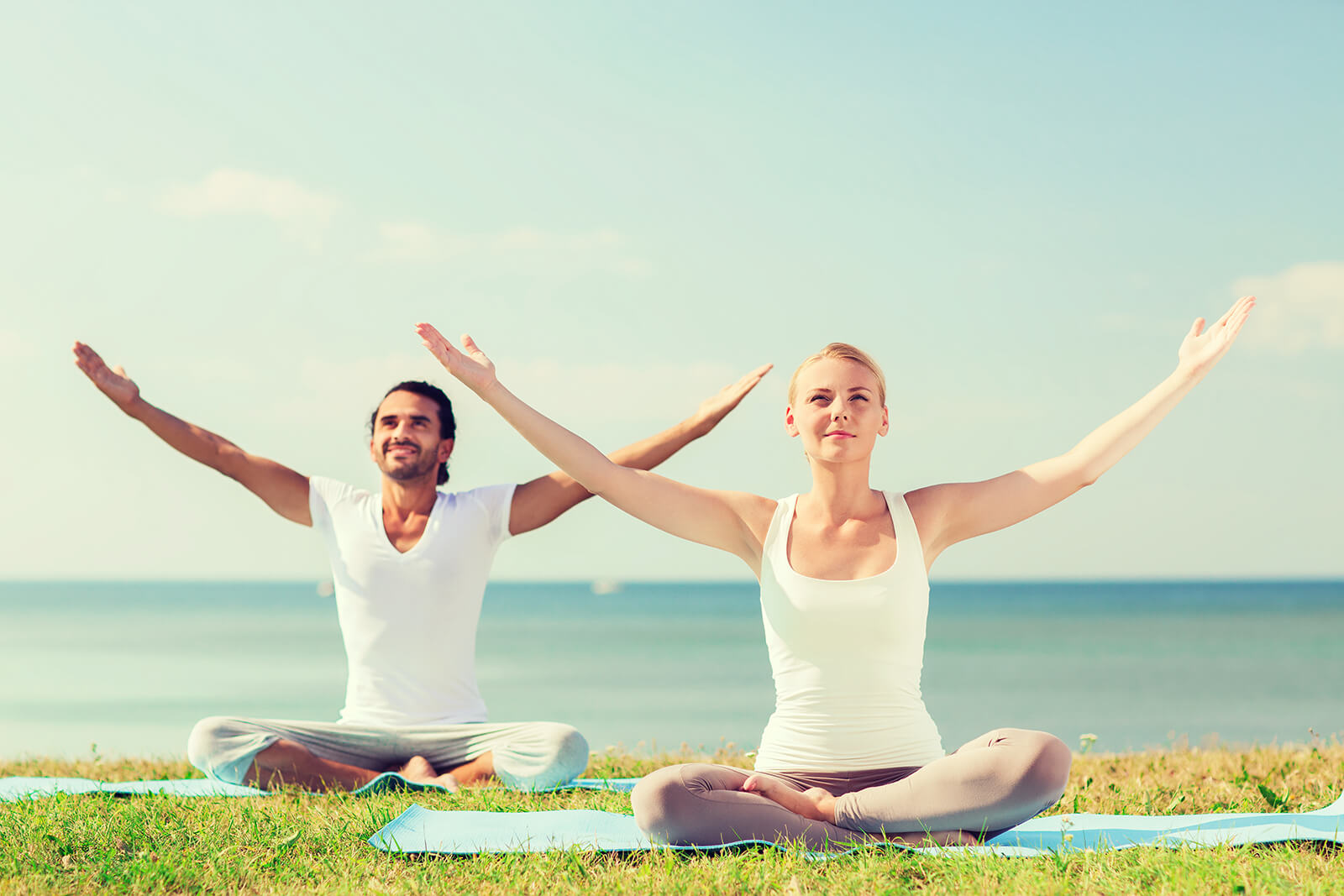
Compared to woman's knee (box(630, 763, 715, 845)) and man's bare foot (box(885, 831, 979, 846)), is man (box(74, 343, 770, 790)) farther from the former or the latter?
man's bare foot (box(885, 831, 979, 846))

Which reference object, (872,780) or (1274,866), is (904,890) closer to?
(872,780)

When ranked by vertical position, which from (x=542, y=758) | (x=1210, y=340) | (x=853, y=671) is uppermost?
(x=1210, y=340)

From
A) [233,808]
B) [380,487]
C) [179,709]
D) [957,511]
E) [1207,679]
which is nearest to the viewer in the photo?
[957,511]

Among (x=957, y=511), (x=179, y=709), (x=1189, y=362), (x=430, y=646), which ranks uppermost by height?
(x=1189, y=362)

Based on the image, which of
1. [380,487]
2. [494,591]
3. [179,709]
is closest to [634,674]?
[179,709]

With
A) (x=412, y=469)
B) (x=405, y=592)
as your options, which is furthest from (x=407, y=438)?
(x=405, y=592)

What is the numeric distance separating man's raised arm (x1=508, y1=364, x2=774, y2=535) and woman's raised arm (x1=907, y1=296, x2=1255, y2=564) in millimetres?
1547

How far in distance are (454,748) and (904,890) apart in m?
2.94

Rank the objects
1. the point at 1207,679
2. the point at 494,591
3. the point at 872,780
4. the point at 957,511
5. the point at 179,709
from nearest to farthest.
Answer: the point at 872,780 → the point at 957,511 → the point at 179,709 → the point at 1207,679 → the point at 494,591

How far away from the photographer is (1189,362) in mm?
4355

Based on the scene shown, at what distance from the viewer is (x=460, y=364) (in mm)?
4137

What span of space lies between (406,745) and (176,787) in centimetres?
120

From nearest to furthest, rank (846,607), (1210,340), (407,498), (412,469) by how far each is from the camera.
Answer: (846,607)
(1210,340)
(412,469)
(407,498)

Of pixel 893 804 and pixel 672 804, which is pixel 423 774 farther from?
pixel 893 804
